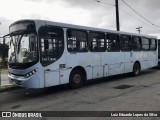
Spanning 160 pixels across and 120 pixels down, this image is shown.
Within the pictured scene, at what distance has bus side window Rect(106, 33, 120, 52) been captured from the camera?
14.2 meters

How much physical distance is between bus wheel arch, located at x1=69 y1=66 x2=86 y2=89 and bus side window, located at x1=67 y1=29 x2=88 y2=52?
3.11 ft

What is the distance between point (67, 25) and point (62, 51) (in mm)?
1246

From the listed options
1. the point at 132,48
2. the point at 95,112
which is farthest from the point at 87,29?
the point at 95,112

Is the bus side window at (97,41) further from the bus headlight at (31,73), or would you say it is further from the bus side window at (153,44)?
the bus side window at (153,44)

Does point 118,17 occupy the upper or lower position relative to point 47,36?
upper

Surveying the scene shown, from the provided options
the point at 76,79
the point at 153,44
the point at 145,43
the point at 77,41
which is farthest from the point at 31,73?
the point at 153,44

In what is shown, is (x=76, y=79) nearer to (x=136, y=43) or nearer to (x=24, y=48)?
(x=24, y=48)

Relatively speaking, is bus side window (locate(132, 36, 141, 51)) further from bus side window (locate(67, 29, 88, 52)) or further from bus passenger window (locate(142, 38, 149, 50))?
bus side window (locate(67, 29, 88, 52))

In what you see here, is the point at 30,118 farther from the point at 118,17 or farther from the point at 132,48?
the point at 118,17

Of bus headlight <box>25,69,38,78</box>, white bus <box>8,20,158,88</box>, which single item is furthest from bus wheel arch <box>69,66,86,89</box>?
bus headlight <box>25,69,38,78</box>

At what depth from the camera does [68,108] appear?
804 cm

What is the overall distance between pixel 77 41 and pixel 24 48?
2824 mm

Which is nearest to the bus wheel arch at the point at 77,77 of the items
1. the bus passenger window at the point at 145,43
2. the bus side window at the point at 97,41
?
the bus side window at the point at 97,41

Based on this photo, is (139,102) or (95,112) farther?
(139,102)
